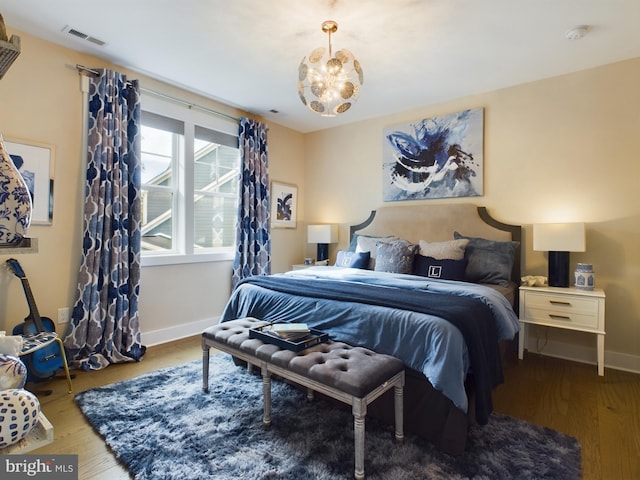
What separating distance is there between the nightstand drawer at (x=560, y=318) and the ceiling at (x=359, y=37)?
81.2 inches

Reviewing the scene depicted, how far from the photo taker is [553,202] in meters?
3.15

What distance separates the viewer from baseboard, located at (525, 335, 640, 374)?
111 inches

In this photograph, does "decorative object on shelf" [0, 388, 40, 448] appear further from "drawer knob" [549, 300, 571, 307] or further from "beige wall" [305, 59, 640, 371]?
"beige wall" [305, 59, 640, 371]

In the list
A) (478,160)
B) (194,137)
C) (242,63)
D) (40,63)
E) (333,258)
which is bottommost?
(333,258)

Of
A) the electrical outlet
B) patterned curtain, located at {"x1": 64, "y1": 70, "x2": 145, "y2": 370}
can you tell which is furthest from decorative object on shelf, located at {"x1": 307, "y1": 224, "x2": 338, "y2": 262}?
the electrical outlet

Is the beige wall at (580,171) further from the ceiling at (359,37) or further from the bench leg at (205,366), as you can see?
the bench leg at (205,366)

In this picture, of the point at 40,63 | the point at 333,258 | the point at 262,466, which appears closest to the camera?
the point at 262,466

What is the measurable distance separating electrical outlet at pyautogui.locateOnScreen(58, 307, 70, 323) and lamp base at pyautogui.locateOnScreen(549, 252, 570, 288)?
4.03 metres

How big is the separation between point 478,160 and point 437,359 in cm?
251

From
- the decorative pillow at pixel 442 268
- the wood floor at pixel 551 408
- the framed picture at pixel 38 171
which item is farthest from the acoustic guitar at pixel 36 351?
the decorative pillow at pixel 442 268

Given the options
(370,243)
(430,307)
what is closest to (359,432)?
(430,307)

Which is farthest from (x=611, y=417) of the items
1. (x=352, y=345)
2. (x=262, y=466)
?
(x=262, y=466)

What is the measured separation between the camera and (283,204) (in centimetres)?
469

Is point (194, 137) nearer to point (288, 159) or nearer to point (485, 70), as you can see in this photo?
point (288, 159)
